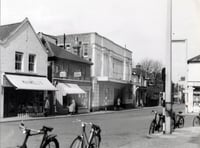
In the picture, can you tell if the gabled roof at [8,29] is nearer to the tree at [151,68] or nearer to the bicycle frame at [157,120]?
the tree at [151,68]

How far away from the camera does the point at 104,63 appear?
3211mm

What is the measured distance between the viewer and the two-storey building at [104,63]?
9.01ft

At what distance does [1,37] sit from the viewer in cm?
218

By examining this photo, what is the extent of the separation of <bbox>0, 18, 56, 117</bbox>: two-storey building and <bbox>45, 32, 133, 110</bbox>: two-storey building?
0.26 meters

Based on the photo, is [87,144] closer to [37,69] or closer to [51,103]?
[51,103]

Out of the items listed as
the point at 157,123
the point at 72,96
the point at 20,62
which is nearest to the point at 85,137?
the point at 72,96

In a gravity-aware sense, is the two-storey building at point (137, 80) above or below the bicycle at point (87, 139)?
above

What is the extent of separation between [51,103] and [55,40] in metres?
0.70

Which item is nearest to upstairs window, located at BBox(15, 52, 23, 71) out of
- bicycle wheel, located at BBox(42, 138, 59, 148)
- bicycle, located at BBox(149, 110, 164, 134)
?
bicycle wheel, located at BBox(42, 138, 59, 148)

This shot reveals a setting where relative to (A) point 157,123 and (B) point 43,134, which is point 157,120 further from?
(B) point 43,134

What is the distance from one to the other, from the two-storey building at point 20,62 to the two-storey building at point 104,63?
260mm

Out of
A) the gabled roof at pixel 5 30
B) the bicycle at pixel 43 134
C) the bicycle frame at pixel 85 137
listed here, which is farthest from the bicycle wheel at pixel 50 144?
the gabled roof at pixel 5 30

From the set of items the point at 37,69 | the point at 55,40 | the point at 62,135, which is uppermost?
the point at 55,40

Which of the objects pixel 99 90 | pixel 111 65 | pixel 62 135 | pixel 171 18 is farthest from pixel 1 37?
pixel 171 18
